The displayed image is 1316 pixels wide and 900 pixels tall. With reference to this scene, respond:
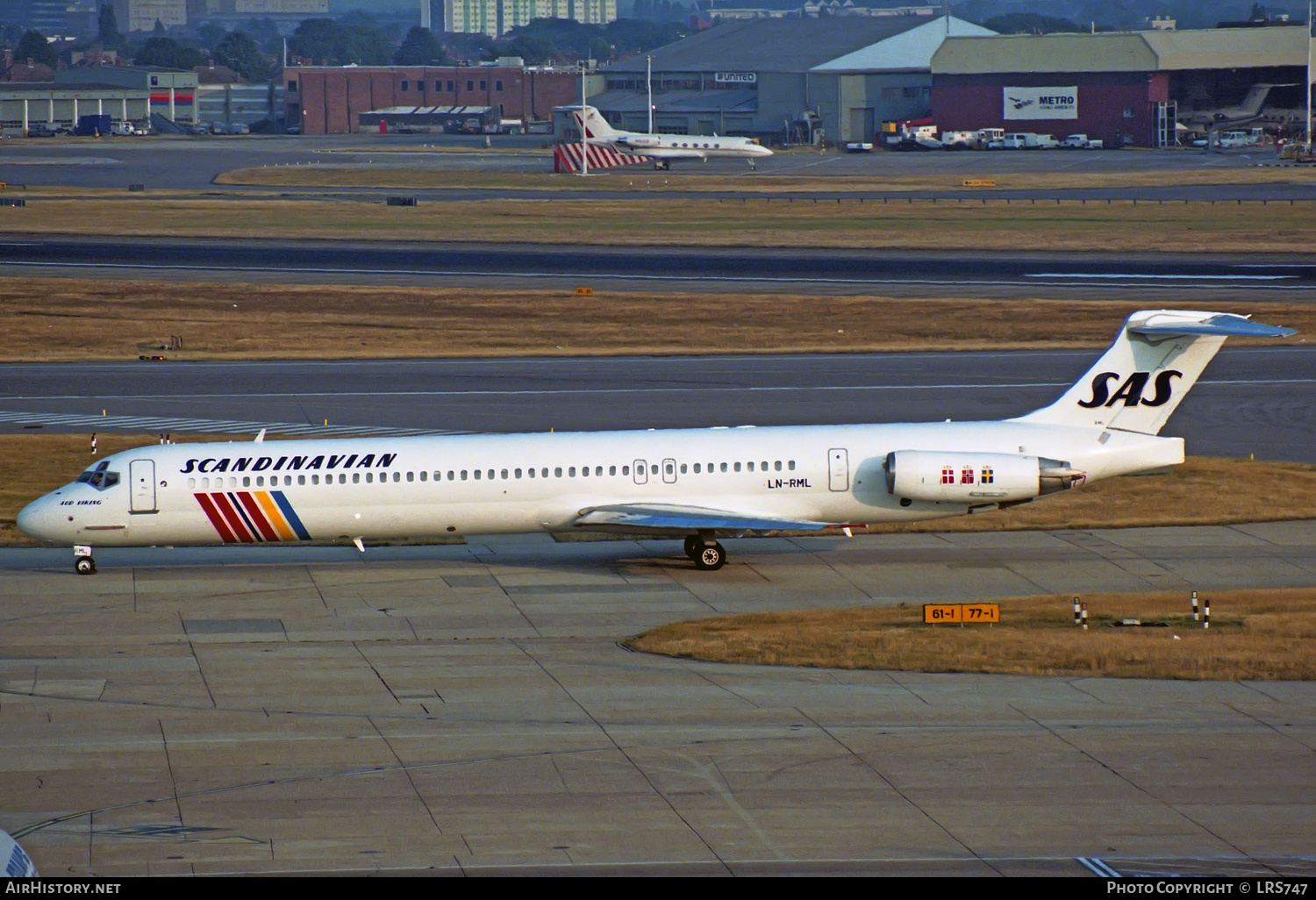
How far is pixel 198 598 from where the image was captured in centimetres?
3234

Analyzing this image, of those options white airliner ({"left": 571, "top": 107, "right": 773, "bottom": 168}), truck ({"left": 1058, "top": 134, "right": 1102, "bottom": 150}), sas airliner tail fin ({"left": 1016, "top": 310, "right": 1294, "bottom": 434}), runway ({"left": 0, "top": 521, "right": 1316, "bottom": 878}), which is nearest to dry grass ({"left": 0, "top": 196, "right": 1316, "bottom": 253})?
white airliner ({"left": 571, "top": 107, "right": 773, "bottom": 168})

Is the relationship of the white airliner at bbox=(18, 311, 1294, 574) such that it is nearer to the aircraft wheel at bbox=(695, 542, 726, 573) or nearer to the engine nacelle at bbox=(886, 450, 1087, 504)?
the aircraft wheel at bbox=(695, 542, 726, 573)

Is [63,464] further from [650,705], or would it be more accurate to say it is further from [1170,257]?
[1170,257]

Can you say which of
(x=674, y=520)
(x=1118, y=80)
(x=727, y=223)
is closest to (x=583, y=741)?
(x=674, y=520)

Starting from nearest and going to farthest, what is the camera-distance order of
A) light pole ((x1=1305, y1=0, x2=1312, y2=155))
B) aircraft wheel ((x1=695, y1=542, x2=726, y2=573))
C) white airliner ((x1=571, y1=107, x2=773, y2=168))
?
aircraft wheel ((x1=695, y1=542, x2=726, y2=573)) < light pole ((x1=1305, y1=0, x2=1312, y2=155)) < white airliner ((x1=571, y1=107, x2=773, y2=168))

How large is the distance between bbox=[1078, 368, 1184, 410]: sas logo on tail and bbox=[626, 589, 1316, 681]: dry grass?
16.3 feet

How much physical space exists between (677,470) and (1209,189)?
93382 millimetres

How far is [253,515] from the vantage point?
112 feet

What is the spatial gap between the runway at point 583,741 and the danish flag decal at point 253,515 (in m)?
1.00

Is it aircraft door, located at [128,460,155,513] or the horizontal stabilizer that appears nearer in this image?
the horizontal stabilizer

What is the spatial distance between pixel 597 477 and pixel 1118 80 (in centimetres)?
14618

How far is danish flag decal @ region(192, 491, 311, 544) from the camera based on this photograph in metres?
34.0

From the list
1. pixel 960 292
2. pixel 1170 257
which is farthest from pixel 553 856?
pixel 1170 257

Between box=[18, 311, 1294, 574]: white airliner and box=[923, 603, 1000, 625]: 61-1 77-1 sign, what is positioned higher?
box=[18, 311, 1294, 574]: white airliner
